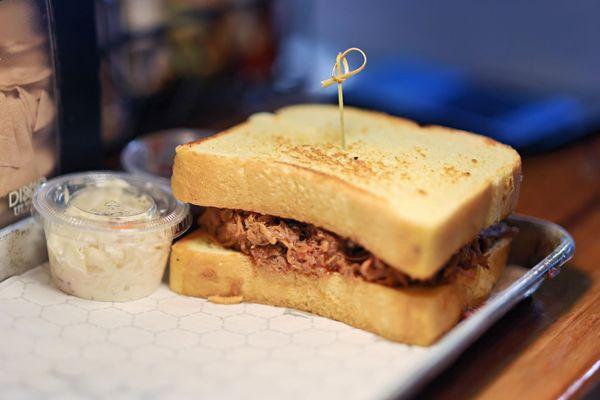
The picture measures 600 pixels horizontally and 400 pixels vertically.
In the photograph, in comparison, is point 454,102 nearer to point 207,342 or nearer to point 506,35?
point 506,35

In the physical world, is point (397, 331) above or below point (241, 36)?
below

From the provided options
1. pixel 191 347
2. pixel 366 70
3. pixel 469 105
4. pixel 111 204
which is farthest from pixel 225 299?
pixel 366 70

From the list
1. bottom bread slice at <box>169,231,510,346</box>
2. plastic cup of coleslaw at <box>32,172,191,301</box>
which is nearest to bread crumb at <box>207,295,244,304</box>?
bottom bread slice at <box>169,231,510,346</box>

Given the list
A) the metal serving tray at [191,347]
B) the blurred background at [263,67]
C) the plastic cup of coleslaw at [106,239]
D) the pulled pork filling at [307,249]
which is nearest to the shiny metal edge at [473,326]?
the metal serving tray at [191,347]

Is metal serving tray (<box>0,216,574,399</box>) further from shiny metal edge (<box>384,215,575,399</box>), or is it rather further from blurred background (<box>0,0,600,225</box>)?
blurred background (<box>0,0,600,225</box>)

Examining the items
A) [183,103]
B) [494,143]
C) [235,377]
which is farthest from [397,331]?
[183,103]

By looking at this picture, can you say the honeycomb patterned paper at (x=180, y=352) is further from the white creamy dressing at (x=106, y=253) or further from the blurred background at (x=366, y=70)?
the blurred background at (x=366, y=70)

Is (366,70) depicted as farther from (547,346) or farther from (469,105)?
(547,346)
